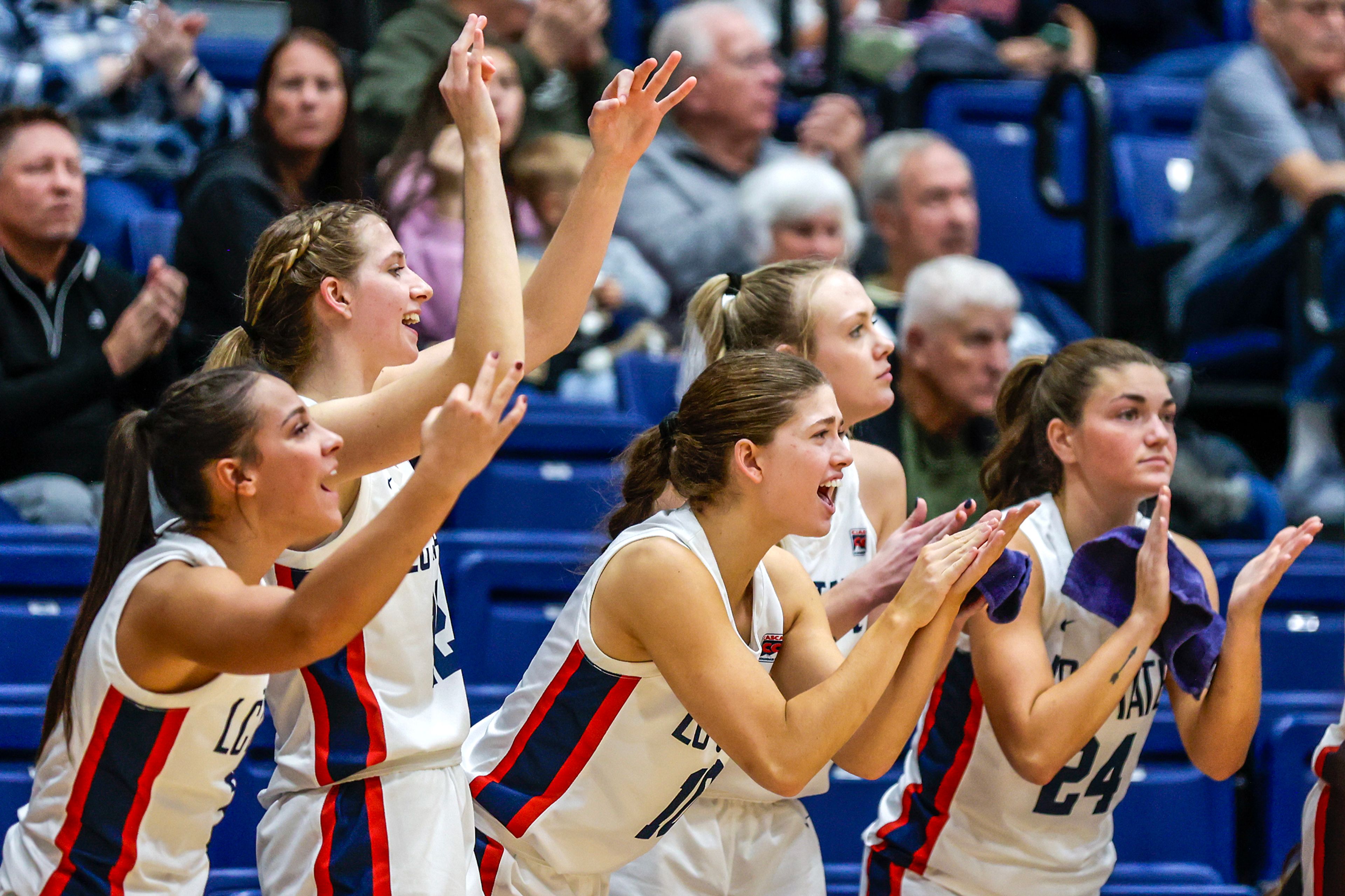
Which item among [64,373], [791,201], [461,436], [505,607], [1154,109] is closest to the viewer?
[461,436]

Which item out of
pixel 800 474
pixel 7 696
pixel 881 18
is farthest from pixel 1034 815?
pixel 881 18

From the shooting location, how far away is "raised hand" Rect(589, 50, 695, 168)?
253 centimetres

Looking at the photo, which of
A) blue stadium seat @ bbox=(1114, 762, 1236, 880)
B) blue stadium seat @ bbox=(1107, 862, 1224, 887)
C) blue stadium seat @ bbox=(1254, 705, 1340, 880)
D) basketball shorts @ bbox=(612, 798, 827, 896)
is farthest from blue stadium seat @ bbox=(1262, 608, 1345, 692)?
basketball shorts @ bbox=(612, 798, 827, 896)

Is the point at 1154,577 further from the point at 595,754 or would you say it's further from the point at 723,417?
the point at 595,754

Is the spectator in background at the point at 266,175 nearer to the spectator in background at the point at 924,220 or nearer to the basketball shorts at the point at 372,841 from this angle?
the spectator in background at the point at 924,220

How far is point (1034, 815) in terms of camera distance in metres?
2.94

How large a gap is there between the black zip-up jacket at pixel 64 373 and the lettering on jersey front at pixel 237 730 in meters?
1.73

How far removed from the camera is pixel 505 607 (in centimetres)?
364

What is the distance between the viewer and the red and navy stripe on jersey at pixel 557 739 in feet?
→ 8.32

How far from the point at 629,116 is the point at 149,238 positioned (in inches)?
106

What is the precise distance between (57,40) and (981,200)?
3.14 metres

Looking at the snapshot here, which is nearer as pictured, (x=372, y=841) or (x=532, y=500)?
(x=372, y=841)

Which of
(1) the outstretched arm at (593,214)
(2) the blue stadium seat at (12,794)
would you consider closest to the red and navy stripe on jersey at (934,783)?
(1) the outstretched arm at (593,214)

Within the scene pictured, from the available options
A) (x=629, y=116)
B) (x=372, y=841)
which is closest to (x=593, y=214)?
(x=629, y=116)
